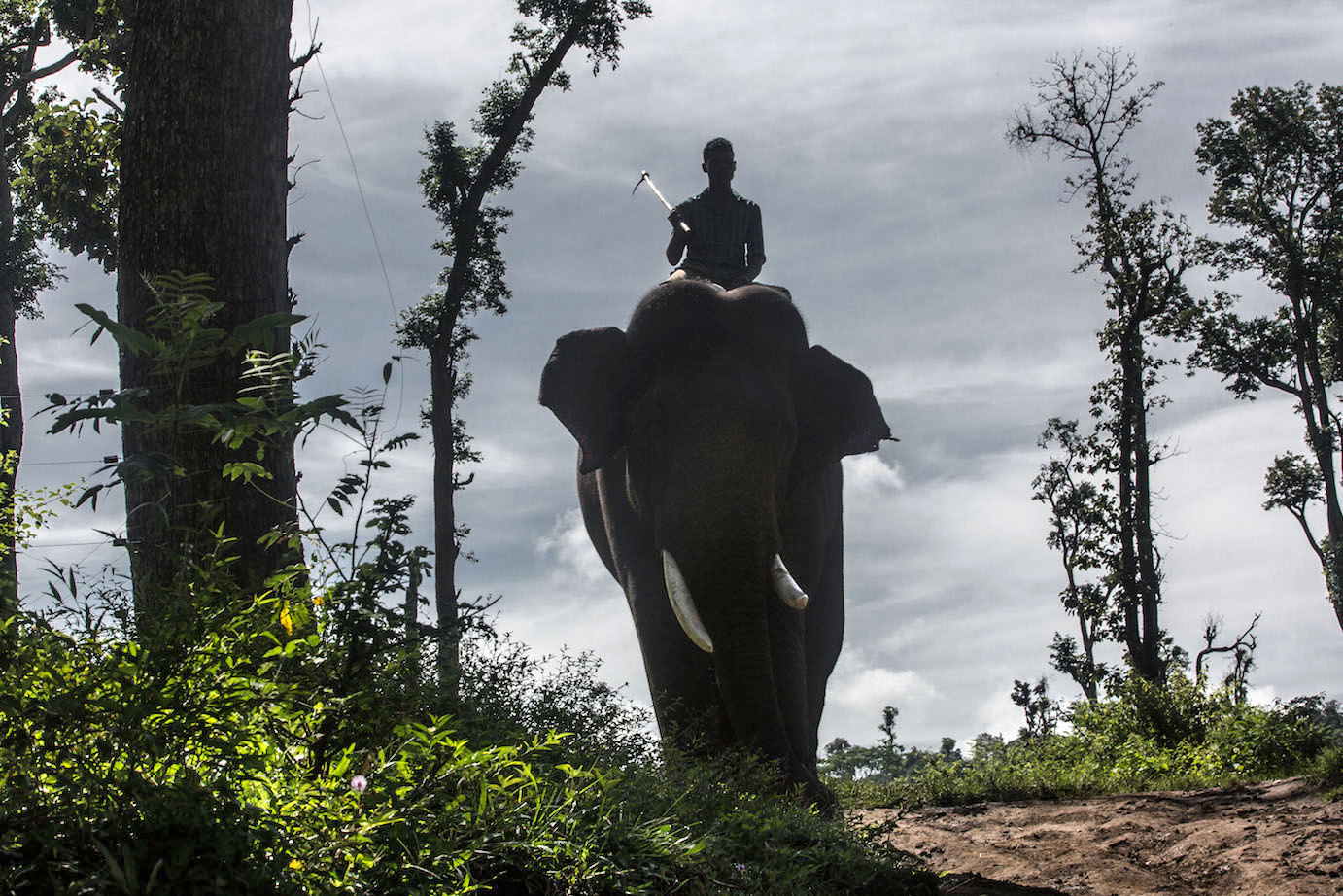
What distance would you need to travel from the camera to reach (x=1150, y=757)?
12.8 m

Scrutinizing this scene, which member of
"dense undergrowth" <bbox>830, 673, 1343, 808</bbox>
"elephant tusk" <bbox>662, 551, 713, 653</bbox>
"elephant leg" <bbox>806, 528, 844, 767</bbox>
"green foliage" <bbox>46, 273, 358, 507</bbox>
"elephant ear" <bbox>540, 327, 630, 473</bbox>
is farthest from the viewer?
"dense undergrowth" <bbox>830, 673, 1343, 808</bbox>

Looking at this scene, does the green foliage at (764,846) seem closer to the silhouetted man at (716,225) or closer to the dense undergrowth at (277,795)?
the dense undergrowth at (277,795)

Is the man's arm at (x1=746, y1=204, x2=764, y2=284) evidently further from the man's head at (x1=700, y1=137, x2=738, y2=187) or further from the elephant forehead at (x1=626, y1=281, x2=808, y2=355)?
the elephant forehead at (x1=626, y1=281, x2=808, y2=355)

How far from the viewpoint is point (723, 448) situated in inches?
321

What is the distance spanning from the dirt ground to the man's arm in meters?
4.45

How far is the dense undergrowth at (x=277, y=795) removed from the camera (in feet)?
9.95

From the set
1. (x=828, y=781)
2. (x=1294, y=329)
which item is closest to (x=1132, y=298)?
(x=1294, y=329)

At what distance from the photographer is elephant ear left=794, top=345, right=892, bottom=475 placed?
9406mm

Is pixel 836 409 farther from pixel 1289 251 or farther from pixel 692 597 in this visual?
pixel 1289 251

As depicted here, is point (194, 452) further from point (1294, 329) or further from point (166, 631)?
point (1294, 329)

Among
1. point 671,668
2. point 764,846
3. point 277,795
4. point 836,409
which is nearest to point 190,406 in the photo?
point 277,795

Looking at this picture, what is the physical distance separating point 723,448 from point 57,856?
5.51 meters

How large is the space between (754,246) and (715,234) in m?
0.41

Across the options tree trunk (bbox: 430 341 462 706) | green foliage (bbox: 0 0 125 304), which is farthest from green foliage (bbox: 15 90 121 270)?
tree trunk (bbox: 430 341 462 706)
